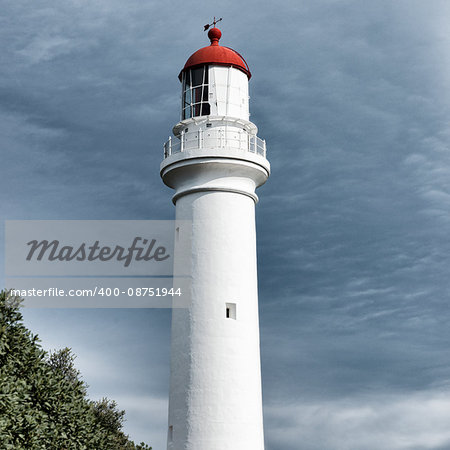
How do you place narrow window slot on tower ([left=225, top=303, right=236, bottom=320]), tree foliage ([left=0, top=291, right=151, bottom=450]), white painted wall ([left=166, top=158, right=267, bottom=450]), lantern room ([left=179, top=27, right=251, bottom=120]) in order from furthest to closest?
lantern room ([left=179, top=27, right=251, bottom=120]) < narrow window slot on tower ([left=225, top=303, right=236, bottom=320]) < white painted wall ([left=166, top=158, right=267, bottom=450]) < tree foliage ([left=0, top=291, right=151, bottom=450])

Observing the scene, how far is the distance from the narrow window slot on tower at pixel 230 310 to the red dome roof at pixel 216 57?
1106 cm

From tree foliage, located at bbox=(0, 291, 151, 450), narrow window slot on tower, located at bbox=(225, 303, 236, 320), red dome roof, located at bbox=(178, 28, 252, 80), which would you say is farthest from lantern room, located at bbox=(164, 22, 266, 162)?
tree foliage, located at bbox=(0, 291, 151, 450)

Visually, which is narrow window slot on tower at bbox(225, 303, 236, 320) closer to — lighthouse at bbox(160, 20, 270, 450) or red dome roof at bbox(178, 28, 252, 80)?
lighthouse at bbox(160, 20, 270, 450)

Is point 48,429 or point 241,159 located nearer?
point 48,429

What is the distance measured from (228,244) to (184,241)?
2000mm

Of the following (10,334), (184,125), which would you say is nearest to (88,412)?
(10,334)

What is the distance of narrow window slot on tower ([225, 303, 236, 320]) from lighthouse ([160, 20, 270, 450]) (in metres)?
0.04

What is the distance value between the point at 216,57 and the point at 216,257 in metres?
9.36

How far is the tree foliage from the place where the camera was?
20469mm

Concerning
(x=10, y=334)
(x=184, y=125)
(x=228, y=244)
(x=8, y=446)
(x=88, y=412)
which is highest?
(x=184, y=125)

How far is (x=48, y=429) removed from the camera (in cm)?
2262

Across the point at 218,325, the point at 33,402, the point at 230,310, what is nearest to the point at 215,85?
the point at 230,310

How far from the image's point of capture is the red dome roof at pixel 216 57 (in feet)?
105

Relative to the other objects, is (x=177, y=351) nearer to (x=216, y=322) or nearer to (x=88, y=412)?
(x=216, y=322)
